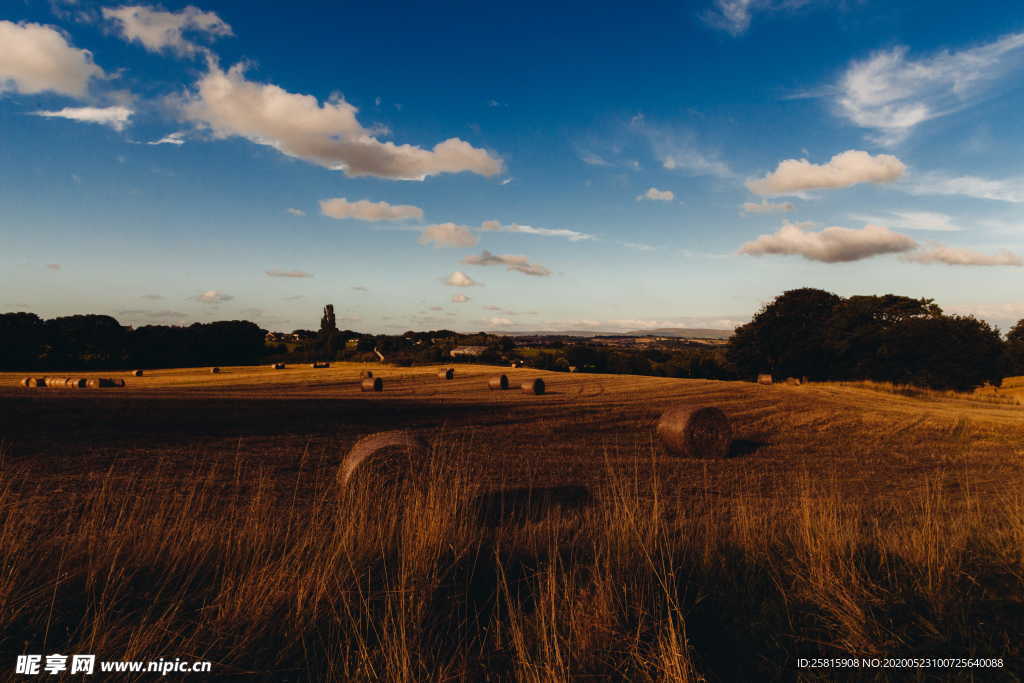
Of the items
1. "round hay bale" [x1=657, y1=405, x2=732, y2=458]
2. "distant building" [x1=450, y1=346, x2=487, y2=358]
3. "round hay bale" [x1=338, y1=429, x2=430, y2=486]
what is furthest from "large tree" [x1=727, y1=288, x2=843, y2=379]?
"round hay bale" [x1=338, y1=429, x2=430, y2=486]

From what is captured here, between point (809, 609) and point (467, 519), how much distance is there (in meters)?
3.30

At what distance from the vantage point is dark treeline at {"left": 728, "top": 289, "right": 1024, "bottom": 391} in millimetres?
42438

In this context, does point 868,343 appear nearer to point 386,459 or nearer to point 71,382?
point 386,459

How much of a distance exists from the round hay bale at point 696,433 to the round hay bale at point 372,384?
20592 millimetres

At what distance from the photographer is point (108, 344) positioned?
2233 inches

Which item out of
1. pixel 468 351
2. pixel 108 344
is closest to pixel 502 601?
pixel 468 351

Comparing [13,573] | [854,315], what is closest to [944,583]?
[13,573]

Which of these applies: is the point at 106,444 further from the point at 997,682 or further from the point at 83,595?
the point at 997,682

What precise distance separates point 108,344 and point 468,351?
37350mm

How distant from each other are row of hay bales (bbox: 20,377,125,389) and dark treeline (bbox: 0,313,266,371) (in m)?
17.9

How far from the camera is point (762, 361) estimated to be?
5194cm

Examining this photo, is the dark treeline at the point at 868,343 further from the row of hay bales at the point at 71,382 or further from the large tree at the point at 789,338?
the row of hay bales at the point at 71,382

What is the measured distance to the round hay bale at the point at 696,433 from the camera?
644 inches

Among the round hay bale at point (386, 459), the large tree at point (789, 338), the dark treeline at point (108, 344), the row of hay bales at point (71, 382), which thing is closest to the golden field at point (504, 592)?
the round hay bale at point (386, 459)
